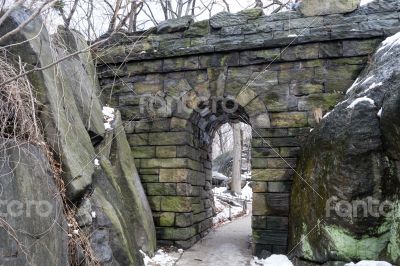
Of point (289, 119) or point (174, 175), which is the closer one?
point (289, 119)

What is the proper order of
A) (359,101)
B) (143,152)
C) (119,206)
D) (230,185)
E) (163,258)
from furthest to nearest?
(230,185), (143,152), (163,258), (119,206), (359,101)

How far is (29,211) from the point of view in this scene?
8.58ft

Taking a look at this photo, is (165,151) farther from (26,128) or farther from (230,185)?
(230,185)

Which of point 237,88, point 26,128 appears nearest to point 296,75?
point 237,88

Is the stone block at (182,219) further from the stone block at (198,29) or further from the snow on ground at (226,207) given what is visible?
the snow on ground at (226,207)

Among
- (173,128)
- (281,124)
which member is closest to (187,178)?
(173,128)

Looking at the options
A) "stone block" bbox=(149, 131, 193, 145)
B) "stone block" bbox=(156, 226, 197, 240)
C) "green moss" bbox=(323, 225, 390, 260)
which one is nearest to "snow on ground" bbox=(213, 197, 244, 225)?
"stone block" bbox=(156, 226, 197, 240)

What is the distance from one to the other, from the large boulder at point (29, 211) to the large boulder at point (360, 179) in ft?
8.98

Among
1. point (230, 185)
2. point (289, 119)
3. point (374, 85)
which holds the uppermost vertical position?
point (374, 85)

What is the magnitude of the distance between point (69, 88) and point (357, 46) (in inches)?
149

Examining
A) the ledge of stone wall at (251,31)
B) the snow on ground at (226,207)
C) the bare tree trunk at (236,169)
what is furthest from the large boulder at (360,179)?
the bare tree trunk at (236,169)

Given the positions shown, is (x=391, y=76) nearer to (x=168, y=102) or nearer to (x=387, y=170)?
(x=387, y=170)

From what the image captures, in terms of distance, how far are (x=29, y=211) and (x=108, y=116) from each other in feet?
10.2

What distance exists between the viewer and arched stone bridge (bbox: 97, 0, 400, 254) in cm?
520
